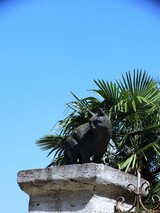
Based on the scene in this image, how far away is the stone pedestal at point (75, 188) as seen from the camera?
3.94m

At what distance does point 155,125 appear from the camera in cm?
868

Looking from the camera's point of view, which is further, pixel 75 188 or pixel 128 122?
pixel 128 122

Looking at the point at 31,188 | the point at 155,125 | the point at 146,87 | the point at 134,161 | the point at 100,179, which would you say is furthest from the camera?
the point at 146,87

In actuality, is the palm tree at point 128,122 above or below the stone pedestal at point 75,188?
above

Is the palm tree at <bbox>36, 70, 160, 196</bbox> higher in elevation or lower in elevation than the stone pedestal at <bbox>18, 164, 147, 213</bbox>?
higher

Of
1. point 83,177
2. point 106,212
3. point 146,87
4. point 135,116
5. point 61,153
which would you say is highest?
point 146,87

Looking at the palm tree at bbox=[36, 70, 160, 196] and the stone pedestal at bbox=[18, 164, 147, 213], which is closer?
A: the stone pedestal at bbox=[18, 164, 147, 213]

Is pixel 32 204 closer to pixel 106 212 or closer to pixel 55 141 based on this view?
pixel 106 212

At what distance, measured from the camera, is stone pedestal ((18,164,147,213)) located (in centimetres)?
394

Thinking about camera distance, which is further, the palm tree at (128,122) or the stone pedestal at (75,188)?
the palm tree at (128,122)

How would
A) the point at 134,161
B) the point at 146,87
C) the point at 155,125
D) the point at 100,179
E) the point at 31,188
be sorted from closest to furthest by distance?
the point at 100,179 < the point at 31,188 < the point at 134,161 < the point at 155,125 < the point at 146,87

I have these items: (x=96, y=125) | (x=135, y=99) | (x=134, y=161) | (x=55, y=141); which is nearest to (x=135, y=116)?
(x=135, y=99)

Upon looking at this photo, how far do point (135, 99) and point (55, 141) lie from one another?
5.55ft

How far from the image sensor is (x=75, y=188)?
4.05 m
